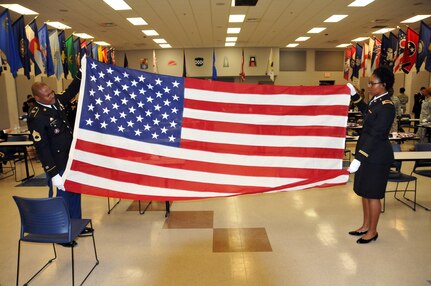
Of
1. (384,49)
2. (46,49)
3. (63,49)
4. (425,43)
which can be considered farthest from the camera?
(384,49)

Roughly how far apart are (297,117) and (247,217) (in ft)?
6.26

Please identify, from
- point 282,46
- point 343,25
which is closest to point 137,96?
point 343,25

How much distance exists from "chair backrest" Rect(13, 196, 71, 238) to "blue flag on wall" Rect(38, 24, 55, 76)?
7688mm

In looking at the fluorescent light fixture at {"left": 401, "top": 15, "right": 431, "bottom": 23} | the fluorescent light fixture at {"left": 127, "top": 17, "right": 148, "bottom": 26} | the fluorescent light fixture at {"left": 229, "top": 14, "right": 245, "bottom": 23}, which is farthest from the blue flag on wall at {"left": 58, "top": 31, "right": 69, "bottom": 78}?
the fluorescent light fixture at {"left": 401, "top": 15, "right": 431, "bottom": 23}

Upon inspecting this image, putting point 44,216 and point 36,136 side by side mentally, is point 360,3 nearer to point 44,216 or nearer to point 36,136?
point 36,136

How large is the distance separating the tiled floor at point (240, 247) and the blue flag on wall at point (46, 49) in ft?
17.9

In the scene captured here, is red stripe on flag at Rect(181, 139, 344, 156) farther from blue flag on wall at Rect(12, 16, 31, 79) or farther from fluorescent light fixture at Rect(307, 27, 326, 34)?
fluorescent light fixture at Rect(307, 27, 326, 34)

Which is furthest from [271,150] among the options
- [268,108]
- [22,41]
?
[22,41]

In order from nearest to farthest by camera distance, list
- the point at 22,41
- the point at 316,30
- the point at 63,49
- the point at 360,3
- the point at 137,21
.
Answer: the point at 22,41
the point at 360,3
the point at 63,49
the point at 137,21
the point at 316,30

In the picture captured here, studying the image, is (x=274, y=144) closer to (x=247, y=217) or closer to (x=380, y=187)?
(x=380, y=187)

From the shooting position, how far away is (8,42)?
736 centimetres

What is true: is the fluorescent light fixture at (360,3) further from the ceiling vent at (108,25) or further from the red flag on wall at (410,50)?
the ceiling vent at (108,25)

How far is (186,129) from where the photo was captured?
9.43 ft

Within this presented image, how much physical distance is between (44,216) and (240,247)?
1.98 meters
